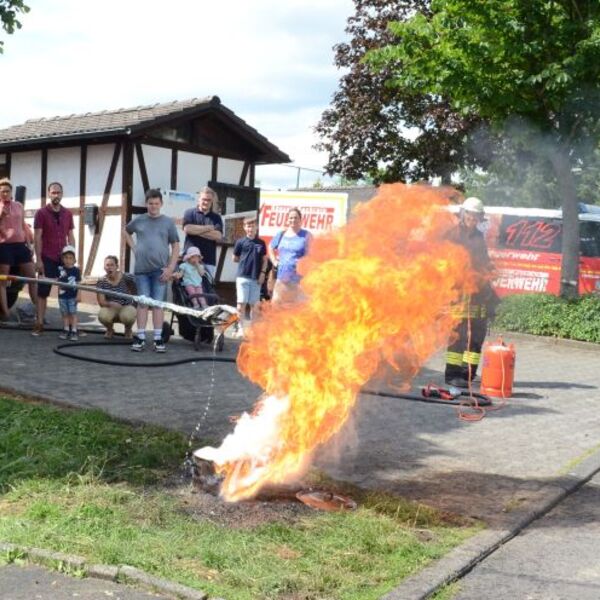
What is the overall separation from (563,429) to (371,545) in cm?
409

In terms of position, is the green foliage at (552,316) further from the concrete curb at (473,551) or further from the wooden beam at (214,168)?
the concrete curb at (473,551)

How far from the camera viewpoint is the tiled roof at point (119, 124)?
17.1 metres

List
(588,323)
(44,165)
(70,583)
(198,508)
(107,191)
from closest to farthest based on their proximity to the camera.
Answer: (70,583) → (198,508) → (588,323) → (107,191) → (44,165)

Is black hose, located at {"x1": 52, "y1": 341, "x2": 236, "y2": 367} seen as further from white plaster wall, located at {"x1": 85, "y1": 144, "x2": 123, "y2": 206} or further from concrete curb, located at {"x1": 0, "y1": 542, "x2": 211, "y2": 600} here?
white plaster wall, located at {"x1": 85, "y1": 144, "x2": 123, "y2": 206}

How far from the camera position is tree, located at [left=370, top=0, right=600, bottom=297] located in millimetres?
15219

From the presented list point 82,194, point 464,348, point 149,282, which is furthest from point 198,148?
point 464,348

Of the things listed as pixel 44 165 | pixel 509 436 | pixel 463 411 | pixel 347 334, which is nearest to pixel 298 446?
pixel 347 334

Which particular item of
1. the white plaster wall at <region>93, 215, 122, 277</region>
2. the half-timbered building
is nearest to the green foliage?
the half-timbered building

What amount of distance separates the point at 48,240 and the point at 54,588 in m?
8.31

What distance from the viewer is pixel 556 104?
52.2 ft

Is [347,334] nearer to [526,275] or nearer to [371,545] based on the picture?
[371,545]

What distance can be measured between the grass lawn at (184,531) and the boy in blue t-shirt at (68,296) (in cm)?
544

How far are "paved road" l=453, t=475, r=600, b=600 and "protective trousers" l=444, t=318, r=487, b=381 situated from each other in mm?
4204

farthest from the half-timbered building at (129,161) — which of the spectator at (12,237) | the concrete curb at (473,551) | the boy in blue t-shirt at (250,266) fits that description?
the concrete curb at (473,551)
